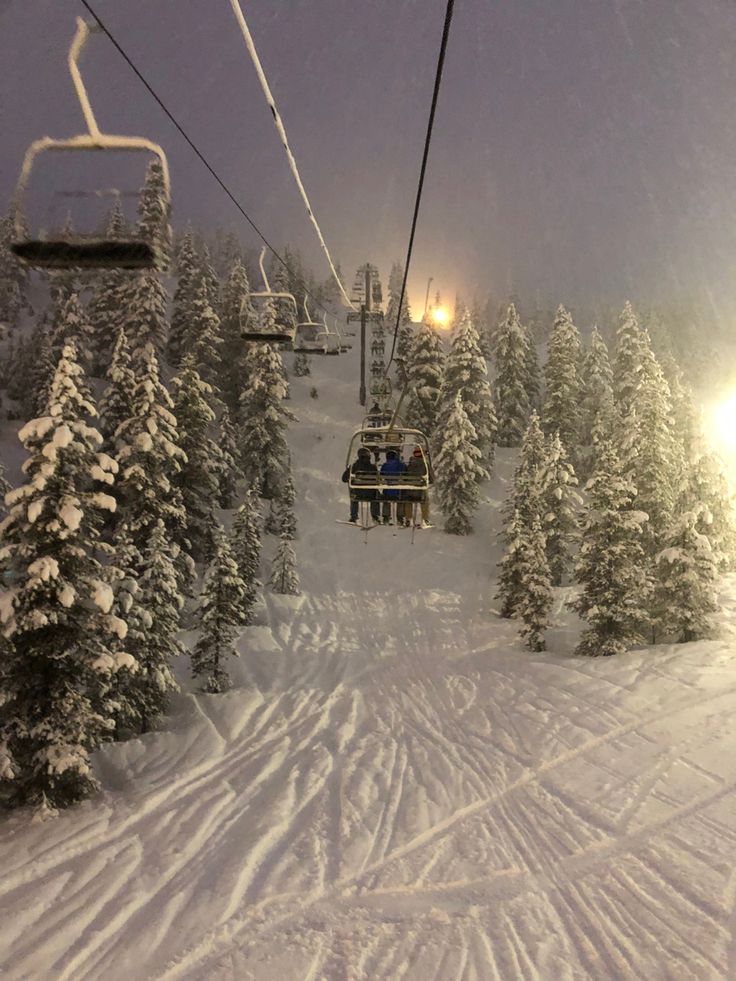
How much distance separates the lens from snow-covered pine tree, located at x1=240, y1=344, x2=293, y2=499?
1625 inches

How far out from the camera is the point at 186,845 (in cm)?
→ 1052

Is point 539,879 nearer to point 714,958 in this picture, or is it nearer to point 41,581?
point 714,958

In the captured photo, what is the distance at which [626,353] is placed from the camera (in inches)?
1925

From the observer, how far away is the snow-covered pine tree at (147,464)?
20.0 m

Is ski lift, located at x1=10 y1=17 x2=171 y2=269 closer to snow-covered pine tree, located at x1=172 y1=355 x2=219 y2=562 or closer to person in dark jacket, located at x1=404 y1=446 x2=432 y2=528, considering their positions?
person in dark jacket, located at x1=404 y1=446 x2=432 y2=528

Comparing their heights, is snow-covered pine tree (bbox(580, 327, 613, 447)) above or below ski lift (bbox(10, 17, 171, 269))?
above

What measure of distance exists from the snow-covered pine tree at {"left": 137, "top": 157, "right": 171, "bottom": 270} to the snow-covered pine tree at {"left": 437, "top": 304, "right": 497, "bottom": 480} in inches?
1502

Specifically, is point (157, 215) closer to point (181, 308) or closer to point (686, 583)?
point (686, 583)

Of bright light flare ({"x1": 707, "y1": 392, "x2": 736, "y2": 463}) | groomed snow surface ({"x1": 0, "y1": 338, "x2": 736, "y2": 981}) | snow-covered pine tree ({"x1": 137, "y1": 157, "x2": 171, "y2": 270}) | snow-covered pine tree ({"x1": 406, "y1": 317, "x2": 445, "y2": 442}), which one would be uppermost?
snow-covered pine tree ({"x1": 406, "y1": 317, "x2": 445, "y2": 442})

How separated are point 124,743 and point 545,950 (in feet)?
40.9

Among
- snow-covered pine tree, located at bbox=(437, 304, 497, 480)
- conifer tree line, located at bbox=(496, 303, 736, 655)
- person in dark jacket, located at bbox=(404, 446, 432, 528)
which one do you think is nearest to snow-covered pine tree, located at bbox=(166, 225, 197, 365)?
snow-covered pine tree, located at bbox=(437, 304, 497, 480)

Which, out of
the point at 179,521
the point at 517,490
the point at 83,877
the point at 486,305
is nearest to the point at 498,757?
the point at 83,877

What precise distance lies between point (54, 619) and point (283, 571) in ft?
69.3

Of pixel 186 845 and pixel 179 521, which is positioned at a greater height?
pixel 179 521
